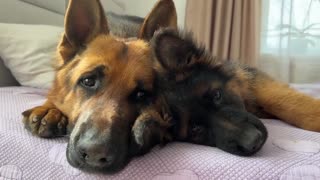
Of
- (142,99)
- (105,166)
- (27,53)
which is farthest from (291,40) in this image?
(105,166)

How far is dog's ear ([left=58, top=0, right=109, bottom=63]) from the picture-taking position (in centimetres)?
120

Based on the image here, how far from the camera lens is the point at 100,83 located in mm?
1018

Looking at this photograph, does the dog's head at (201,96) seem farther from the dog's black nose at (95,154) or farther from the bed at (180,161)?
the dog's black nose at (95,154)

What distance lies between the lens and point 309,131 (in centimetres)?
114

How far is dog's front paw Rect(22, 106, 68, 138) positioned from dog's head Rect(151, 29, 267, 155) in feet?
0.99

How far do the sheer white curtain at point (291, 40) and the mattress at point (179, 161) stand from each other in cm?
257

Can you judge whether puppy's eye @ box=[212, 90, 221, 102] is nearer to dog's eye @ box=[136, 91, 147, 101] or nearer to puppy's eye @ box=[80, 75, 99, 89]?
dog's eye @ box=[136, 91, 147, 101]

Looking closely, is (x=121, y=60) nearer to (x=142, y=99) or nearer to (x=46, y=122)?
(x=142, y=99)

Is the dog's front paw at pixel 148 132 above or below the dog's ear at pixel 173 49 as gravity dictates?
below

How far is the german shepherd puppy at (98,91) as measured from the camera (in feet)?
2.78

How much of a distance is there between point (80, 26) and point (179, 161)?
593mm

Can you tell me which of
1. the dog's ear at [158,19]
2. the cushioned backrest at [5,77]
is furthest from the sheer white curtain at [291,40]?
the dog's ear at [158,19]

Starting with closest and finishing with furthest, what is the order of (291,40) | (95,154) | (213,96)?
(95,154) → (213,96) → (291,40)

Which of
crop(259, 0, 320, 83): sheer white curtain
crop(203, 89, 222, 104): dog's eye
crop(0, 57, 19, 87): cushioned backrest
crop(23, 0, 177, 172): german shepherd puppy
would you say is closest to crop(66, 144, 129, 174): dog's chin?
crop(23, 0, 177, 172): german shepherd puppy
